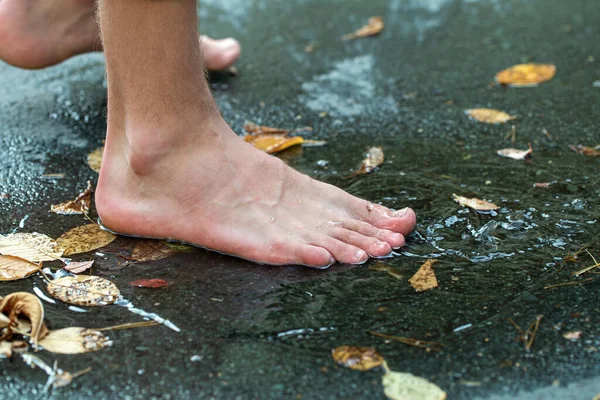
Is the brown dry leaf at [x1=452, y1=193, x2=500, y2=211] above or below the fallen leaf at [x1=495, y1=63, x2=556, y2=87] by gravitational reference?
below

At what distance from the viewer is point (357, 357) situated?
129cm

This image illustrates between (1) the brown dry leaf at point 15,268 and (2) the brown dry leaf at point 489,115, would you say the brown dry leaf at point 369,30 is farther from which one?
(1) the brown dry leaf at point 15,268

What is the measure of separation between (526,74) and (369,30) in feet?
2.85

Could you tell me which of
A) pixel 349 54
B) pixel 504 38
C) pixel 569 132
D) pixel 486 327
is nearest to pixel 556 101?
pixel 569 132

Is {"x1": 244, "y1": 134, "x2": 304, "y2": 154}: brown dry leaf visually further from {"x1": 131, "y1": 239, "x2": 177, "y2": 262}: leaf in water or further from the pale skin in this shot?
{"x1": 131, "y1": 239, "x2": 177, "y2": 262}: leaf in water

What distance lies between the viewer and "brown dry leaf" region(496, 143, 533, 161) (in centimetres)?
213

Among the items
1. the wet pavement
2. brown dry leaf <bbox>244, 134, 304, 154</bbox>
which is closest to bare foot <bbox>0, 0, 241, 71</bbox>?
the wet pavement

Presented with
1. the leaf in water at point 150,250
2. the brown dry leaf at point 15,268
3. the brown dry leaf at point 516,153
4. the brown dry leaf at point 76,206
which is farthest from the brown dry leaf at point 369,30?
the brown dry leaf at point 15,268

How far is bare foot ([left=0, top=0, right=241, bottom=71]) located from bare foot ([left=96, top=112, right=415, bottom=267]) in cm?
74

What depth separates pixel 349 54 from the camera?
10.1 feet

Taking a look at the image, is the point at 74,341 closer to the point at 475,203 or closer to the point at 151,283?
the point at 151,283

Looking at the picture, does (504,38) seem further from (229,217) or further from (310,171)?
(229,217)

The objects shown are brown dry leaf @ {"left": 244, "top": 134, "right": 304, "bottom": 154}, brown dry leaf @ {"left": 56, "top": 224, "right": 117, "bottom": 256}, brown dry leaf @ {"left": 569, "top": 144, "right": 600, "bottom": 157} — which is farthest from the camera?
brown dry leaf @ {"left": 244, "top": 134, "right": 304, "bottom": 154}

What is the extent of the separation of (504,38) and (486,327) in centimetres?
211
